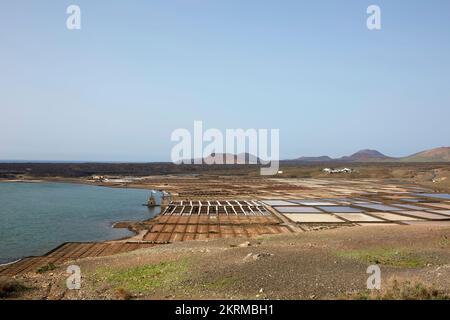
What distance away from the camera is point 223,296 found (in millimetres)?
10969

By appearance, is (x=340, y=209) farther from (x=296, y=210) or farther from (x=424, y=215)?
(x=424, y=215)

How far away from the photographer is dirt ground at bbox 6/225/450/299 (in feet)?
36.6

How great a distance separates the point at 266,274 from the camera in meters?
12.9

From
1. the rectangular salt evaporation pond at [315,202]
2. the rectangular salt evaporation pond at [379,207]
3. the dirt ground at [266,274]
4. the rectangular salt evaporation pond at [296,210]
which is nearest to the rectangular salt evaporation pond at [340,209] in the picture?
the rectangular salt evaporation pond at [296,210]

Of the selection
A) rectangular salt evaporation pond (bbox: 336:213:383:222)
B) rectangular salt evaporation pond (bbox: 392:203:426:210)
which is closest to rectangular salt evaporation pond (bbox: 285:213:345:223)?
rectangular salt evaporation pond (bbox: 336:213:383:222)

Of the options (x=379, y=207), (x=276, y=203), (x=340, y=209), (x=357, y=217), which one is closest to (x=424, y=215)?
(x=379, y=207)

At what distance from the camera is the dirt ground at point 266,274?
11.1 metres

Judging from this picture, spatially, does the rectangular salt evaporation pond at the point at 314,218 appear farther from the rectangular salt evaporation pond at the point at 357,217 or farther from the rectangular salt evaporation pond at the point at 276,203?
the rectangular salt evaporation pond at the point at 276,203

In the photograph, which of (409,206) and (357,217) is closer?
(357,217)

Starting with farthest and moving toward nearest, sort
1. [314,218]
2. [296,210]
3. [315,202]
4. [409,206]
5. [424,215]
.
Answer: [315,202] < [409,206] < [296,210] < [424,215] < [314,218]

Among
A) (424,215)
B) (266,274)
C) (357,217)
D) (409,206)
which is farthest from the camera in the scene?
(409,206)

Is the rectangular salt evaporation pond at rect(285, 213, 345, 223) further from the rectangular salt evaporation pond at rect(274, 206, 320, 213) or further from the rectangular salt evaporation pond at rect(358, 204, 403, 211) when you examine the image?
the rectangular salt evaporation pond at rect(358, 204, 403, 211)
